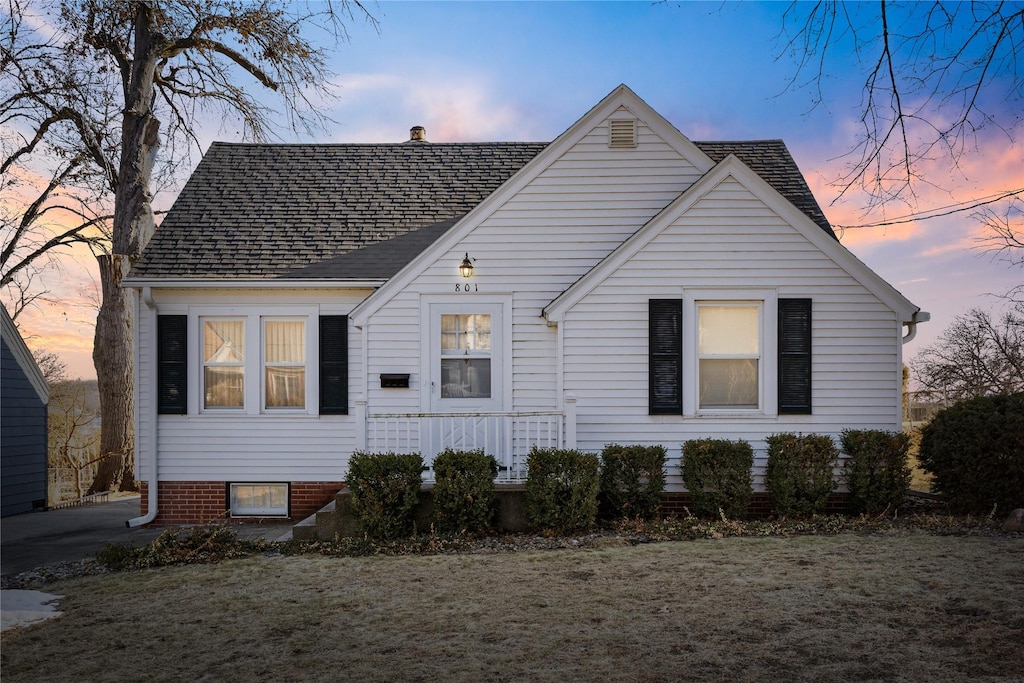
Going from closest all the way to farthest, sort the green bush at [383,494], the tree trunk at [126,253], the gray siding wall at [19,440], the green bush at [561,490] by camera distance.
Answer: the green bush at [383,494]
the green bush at [561,490]
the gray siding wall at [19,440]
the tree trunk at [126,253]

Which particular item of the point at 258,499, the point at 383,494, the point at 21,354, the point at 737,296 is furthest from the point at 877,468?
the point at 21,354

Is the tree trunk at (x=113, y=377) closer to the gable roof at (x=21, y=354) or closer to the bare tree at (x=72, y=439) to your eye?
the bare tree at (x=72, y=439)

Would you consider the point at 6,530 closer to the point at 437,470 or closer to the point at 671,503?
the point at 437,470

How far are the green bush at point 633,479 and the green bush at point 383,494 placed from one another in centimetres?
239

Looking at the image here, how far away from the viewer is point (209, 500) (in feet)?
34.5

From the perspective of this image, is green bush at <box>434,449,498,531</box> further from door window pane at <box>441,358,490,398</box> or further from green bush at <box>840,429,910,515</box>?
green bush at <box>840,429,910,515</box>

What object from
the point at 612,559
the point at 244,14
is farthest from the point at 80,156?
the point at 612,559

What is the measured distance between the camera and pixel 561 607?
5875 mm

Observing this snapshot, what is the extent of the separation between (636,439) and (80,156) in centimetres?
1519

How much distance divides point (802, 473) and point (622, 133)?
522 cm

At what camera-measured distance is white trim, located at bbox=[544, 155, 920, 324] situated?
923 centimetres

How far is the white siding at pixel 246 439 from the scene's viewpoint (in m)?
10.5

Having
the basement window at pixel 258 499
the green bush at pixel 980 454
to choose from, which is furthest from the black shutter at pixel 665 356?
the basement window at pixel 258 499

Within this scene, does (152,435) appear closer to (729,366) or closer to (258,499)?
(258,499)
